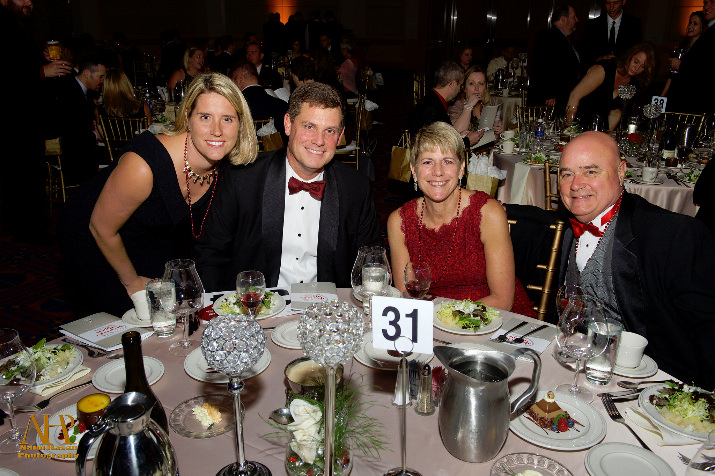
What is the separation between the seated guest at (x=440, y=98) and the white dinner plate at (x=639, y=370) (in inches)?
140

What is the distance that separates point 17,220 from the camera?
5.38 metres

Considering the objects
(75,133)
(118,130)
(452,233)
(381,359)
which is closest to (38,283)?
(75,133)

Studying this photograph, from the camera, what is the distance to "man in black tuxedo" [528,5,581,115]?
736cm

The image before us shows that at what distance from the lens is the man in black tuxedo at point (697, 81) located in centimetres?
600

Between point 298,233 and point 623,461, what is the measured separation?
6.11ft

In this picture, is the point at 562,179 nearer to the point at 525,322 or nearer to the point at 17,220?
the point at 525,322

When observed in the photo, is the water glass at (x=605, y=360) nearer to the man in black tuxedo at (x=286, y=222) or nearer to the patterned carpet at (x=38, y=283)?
the man in black tuxedo at (x=286, y=222)

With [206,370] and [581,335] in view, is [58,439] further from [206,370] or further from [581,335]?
[581,335]

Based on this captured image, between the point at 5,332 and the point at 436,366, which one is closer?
the point at 5,332

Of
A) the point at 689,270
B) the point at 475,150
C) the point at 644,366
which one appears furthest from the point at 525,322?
the point at 475,150

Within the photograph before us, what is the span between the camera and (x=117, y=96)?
565 cm

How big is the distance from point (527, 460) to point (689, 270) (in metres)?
1.24

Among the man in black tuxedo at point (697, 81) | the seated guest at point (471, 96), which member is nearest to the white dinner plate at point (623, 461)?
the seated guest at point (471, 96)

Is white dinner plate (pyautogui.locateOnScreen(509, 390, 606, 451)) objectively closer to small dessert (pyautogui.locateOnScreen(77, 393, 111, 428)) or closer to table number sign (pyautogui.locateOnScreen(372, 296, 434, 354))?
table number sign (pyautogui.locateOnScreen(372, 296, 434, 354))
